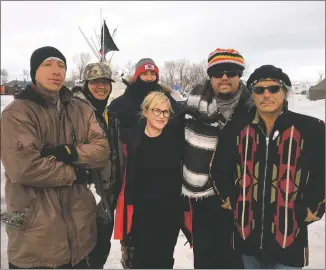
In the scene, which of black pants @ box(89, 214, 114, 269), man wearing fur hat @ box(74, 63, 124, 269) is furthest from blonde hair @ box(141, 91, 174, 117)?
black pants @ box(89, 214, 114, 269)

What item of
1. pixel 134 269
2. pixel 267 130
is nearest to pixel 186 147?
pixel 267 130

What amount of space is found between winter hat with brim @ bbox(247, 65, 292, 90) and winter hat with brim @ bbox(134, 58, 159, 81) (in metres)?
1.84

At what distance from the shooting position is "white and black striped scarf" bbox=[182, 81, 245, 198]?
2.81 m

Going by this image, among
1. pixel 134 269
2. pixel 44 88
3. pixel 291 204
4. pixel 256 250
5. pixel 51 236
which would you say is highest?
pixel 44 88

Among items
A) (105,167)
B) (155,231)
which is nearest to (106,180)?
(105,167)

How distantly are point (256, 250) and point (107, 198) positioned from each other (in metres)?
1.33

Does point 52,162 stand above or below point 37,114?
below

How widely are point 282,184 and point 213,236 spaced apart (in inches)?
32.9

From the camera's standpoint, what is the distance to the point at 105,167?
2920 mm

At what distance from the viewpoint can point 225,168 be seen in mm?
2627

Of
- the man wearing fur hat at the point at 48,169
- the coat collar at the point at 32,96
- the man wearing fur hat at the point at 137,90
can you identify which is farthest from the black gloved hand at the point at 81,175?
the man wearing fur hat at the point at 137,90

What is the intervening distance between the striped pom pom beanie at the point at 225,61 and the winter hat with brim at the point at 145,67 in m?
1.28

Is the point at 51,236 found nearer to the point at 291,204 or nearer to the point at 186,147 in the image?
the point at 186,147

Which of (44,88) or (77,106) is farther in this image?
(77,106)
